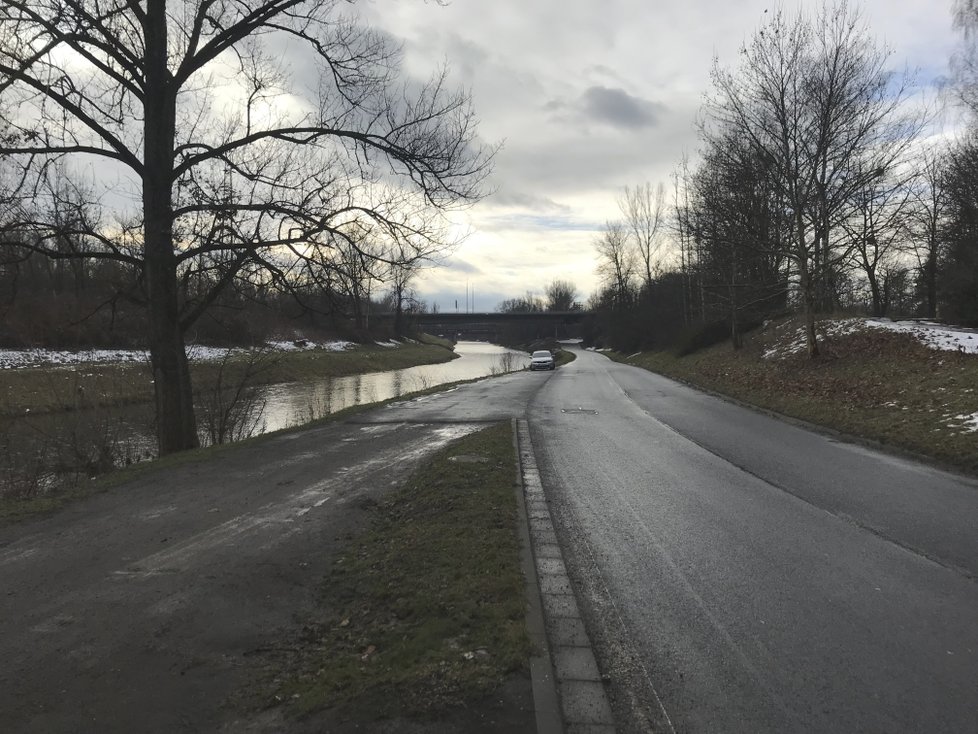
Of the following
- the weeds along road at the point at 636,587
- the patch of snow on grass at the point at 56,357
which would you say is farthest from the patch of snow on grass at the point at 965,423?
the patch of snow on grass at the point at 56,357

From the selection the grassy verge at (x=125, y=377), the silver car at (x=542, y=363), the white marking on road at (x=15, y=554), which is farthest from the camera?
the silver car at (x=542, y=363)

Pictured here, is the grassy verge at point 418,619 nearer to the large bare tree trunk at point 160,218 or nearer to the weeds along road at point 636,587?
the weeds along road at point 636,587

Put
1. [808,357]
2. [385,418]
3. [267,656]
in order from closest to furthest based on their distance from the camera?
1. [267,656]
2. [385,418]
3. [808,357]

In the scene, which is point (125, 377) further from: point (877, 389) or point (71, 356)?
point (877, 389)

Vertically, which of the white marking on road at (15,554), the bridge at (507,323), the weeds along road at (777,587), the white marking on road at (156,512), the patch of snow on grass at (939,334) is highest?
the bridge at (507,323)

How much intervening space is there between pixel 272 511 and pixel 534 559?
10.4ft

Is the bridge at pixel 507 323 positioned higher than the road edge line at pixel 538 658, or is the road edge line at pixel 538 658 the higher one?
the bridge at pixel 507 323

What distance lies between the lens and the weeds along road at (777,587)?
10.3 ft

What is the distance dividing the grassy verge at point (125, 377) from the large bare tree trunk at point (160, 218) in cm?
265

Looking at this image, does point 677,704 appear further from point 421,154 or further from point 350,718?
point 421,154

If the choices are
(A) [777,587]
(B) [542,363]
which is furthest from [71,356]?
(A) [777,587]

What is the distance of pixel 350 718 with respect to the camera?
289 cm

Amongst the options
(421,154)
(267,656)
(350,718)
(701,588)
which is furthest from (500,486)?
(421,154)

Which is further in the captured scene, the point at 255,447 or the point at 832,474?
the point at 255,447
